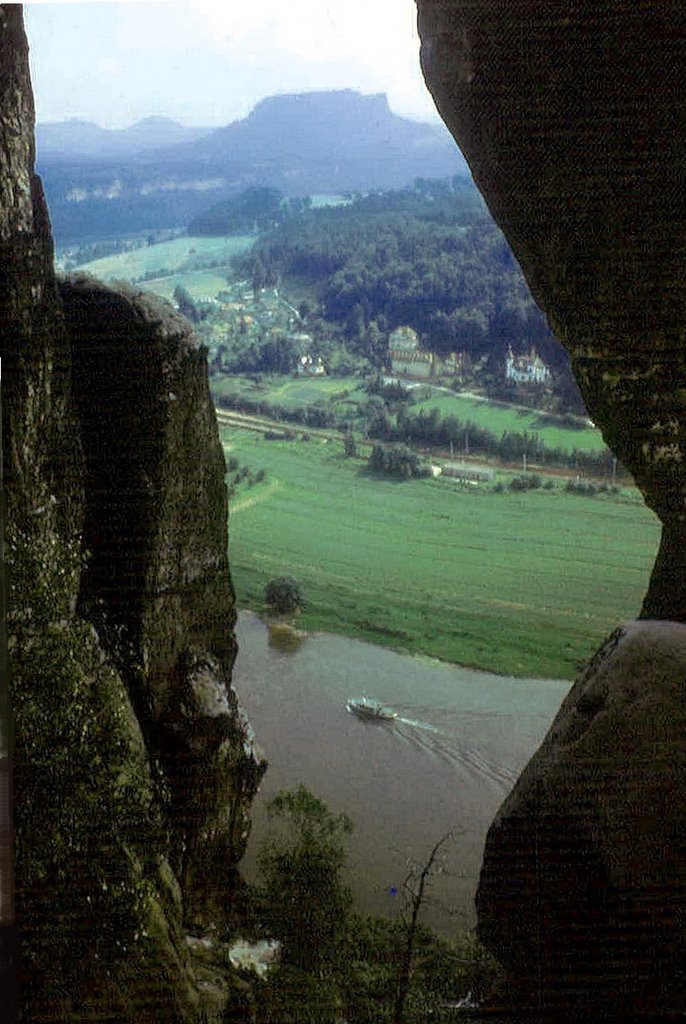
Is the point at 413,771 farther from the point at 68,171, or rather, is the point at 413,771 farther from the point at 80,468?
the point at 68,171

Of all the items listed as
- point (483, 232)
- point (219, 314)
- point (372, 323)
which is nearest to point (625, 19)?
point (483, 232)

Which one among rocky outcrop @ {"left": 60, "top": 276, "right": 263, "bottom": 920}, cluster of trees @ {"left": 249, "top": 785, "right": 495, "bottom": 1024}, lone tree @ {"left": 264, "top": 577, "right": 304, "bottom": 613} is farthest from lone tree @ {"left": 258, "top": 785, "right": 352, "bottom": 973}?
lone tree @ {"left": 264, "top": 577, "right": 304, "bottom": 613}

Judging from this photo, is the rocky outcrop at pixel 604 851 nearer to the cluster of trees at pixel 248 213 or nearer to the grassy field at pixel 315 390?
the grassy field at pixel 315 390

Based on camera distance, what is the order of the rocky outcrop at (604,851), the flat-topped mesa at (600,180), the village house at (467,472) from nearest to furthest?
the flat-topped mesa at (600,180)
the rocky outcrop at (604,851)
the village house at (467,472)

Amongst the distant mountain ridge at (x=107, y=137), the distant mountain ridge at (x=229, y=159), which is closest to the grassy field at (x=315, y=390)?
the distant mountain ridge at (x=229, y=159)

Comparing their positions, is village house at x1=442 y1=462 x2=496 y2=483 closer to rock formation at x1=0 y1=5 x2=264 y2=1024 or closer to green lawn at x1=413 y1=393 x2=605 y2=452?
green lawn at x1=413 y1=393 x2=605 y2=452

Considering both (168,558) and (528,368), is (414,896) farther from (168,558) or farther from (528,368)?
(528,368)
